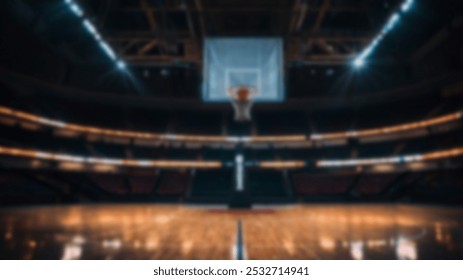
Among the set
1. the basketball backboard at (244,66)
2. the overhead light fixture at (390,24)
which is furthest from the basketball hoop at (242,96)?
the overhead light fixture at (390,24)

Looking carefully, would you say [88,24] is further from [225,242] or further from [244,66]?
[225,242]

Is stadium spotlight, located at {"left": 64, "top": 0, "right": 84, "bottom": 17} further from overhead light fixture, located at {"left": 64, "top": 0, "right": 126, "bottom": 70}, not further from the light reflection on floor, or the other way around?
the light reflection on floor

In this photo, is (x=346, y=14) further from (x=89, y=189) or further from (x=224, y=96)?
(x=89, y=189)

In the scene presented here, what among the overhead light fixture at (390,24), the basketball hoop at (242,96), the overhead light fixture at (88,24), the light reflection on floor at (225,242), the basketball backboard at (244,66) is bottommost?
the light reflection on floor at (225,242)

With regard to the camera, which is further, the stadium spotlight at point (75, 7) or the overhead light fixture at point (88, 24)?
the overhead light fixture at point (88, 24)

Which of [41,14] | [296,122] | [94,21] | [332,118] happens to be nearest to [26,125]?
[41,14]

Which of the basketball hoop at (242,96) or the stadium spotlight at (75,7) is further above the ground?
the stadium spotlight at (75,7)

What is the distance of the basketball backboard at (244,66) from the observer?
968cm

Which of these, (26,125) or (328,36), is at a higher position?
(328,36)

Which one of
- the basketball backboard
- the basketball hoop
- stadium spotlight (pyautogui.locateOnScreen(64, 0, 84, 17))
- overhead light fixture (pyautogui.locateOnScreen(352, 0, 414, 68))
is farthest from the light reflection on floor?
stadium spotlight (pyautogui.locateOnScreen(64, 0, 84, 17))

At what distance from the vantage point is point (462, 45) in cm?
1180

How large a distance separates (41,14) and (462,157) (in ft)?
59.6

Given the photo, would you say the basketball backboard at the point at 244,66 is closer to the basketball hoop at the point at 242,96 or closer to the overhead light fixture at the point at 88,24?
the basketball hoop at the point at 242,96

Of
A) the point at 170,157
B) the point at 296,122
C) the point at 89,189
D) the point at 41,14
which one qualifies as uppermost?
the point at 41,14
